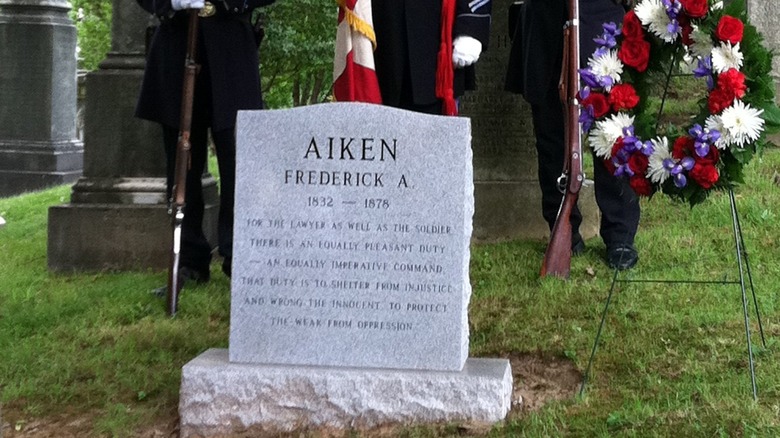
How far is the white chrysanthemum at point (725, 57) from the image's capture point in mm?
3654

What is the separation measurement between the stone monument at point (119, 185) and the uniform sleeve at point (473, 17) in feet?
6.93

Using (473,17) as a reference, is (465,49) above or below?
below

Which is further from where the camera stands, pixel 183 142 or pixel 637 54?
pixel 183 142

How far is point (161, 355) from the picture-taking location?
173 inches

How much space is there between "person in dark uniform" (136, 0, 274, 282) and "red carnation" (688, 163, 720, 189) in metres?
2.42

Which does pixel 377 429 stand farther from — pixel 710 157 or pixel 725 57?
pixel 725 57

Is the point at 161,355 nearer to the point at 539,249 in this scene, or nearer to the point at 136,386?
the point at 136,386

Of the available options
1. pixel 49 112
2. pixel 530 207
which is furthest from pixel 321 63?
pixel 530 207

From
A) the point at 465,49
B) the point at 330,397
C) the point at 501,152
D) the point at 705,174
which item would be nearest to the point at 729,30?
the point at 705,174

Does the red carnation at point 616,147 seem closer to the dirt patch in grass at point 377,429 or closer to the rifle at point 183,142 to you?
the dirt patch in grass at point 377,429

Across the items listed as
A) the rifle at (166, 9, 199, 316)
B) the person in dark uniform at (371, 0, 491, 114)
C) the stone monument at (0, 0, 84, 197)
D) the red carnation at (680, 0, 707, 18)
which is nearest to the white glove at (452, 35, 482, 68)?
the person in dark uniform at (371, 0, 491, 114)

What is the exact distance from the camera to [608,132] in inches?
151

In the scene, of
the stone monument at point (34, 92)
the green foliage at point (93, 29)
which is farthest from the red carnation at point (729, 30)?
the green foliage at point (93, 29)

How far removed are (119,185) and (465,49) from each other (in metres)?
2.41
